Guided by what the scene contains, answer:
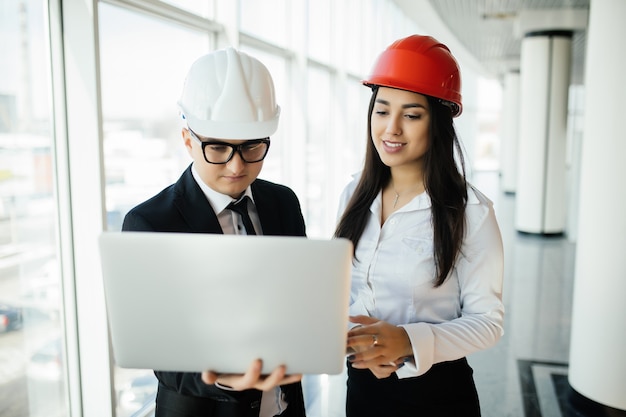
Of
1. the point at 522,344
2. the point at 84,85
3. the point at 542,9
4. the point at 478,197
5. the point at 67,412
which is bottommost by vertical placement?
the point at 522,344

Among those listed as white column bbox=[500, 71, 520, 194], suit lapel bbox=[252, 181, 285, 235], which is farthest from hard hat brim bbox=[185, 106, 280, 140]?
white column bbox=[500, 71, 520, 194]

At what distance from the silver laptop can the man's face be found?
39cm

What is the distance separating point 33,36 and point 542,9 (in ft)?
29.0

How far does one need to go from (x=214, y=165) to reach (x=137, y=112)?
1.77 m

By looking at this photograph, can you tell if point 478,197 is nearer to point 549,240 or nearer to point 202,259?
point 202,259

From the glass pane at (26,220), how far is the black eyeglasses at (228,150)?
1166 mm

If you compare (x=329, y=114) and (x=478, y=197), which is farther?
(x=329, y=114)

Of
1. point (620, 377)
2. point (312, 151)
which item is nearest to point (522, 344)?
point (620, 377)

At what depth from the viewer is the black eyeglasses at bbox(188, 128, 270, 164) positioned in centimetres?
138

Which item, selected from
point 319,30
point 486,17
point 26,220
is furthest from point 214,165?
point 486,17

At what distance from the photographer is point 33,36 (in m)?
2.23

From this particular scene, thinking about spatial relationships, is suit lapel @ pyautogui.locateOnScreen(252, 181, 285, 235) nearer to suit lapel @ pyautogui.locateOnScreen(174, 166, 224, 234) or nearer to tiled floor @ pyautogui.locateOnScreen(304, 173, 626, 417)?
suit lapel @ pyautogui.locateOnScreen(174, 166, 224, 234)

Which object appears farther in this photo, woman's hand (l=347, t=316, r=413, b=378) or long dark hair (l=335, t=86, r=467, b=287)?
long dark hair (l=335, t=86, r=467, b=287)

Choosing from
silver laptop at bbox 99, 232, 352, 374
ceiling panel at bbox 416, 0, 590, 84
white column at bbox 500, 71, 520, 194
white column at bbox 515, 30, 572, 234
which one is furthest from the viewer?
white column at bbox 500, 71, 520, 194
